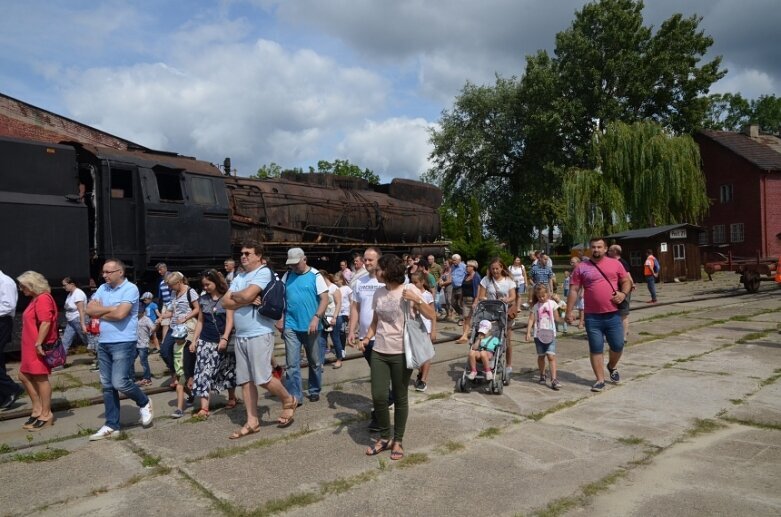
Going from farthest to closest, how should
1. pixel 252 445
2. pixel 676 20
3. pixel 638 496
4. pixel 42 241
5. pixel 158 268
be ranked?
pixel 676 20
pixel 158 268
pixel 42 241
pixel 252 445
pixel 638 496

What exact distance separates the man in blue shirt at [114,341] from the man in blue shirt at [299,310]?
154 centimetres

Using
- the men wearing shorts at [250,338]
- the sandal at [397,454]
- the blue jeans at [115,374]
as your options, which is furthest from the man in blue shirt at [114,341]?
the sandal at [397,454]

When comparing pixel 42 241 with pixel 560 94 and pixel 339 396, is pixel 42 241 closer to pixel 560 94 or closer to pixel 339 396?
pixel 339 396

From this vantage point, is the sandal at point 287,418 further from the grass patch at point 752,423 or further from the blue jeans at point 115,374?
the grass patch at point 752,423

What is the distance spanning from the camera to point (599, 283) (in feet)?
22.0

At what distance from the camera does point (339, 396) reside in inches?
268

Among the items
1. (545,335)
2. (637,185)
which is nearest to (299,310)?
(545,335)

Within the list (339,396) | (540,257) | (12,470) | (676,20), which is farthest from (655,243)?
(12,470)

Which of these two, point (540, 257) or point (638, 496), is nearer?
point (638, 496)

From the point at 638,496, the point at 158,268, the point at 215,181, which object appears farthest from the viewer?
the point at 215,181

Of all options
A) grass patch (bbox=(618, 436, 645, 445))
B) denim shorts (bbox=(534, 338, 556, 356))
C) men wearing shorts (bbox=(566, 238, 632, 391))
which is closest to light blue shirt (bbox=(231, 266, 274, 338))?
grass patch (bbox=(618, 436, 645, 445))

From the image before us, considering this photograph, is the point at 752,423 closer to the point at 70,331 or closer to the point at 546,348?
the point at 546,348

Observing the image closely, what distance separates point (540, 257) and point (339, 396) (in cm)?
831

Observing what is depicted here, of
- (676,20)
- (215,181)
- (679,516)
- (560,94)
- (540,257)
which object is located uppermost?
(676,20)
